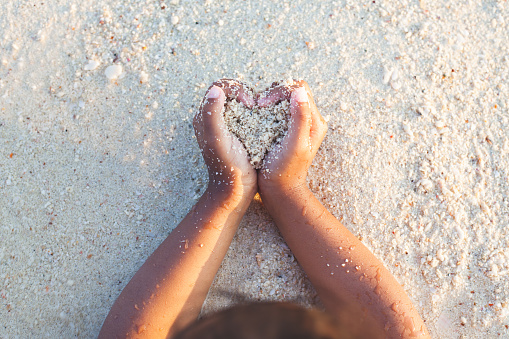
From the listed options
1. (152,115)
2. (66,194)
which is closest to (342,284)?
(152,115)

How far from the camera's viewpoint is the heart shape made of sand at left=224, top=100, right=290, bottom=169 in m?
1.60

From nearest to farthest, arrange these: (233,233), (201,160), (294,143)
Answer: (294,143) → (233,233) → (201,160)

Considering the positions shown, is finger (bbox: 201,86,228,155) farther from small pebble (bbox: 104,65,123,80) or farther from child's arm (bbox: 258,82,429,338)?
small pebble (bbox: 104,65,123,80)

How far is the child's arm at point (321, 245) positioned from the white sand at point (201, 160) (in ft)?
0.47

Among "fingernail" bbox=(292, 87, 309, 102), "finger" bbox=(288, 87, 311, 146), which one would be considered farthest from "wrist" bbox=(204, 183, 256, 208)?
"fingernail" bbox=(292, 87, 309, 102)

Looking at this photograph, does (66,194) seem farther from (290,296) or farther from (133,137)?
(290,296)

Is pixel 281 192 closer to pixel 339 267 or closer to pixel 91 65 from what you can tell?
pixel 339 267

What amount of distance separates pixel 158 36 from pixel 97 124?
0.53 m

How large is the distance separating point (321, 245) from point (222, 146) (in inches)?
22.6

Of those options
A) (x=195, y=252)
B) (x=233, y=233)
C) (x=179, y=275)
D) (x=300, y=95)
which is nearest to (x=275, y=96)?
(x=300, y=95)

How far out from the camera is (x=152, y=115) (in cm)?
186

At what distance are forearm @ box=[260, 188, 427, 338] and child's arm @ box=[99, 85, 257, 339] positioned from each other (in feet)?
0.59

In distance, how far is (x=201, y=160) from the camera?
1829 mm

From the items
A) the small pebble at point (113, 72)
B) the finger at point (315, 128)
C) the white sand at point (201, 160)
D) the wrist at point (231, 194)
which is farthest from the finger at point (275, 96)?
the small pebble at point (113, 72)
